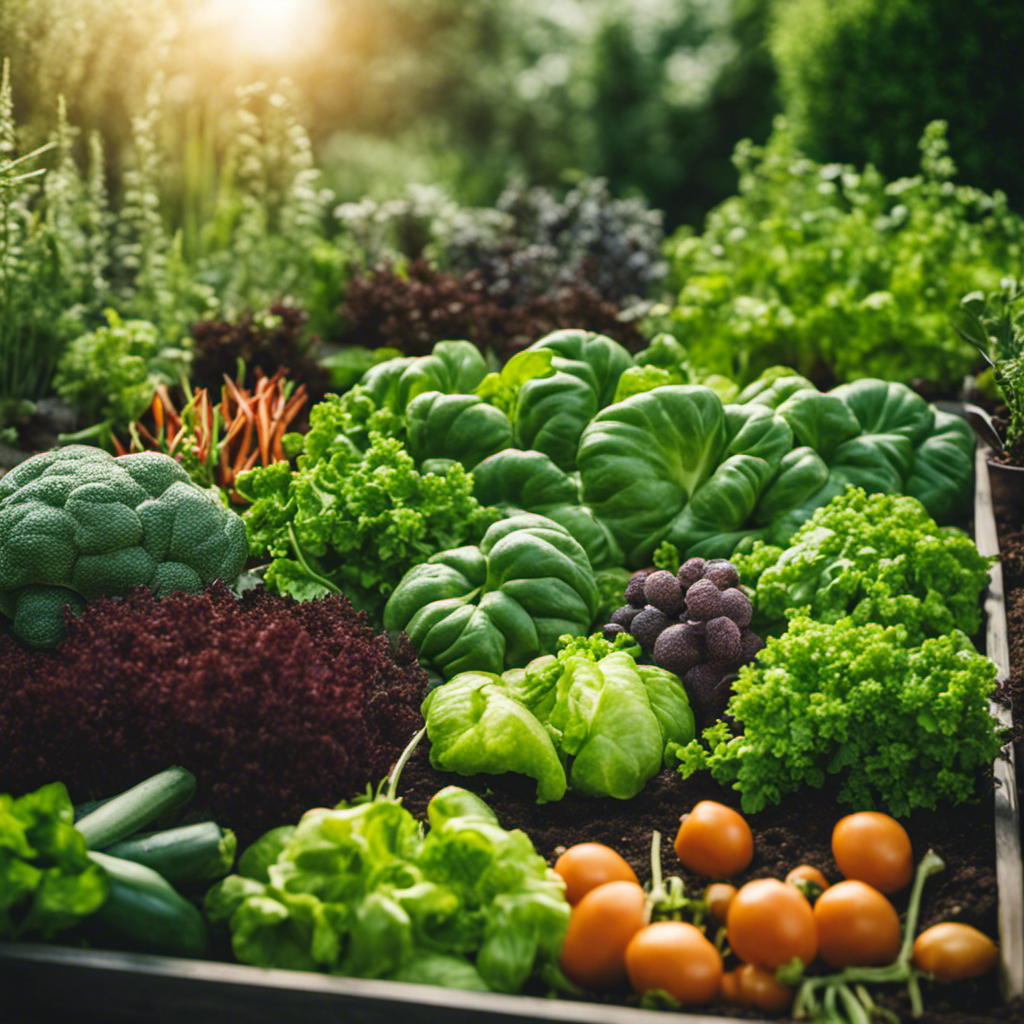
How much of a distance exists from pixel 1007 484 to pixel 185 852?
2.74 meters

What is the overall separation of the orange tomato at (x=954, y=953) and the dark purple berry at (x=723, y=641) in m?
0.83

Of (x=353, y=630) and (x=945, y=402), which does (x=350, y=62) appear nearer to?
(x=945, y=402)

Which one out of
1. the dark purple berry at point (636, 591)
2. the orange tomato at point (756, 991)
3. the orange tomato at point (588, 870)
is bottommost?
the orange tomato at point (756, 991)

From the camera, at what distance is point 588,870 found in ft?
6.42

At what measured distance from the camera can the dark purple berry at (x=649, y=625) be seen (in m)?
2.69

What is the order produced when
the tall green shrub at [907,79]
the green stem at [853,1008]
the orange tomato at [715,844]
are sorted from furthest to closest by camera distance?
the tall green shrub at [907,79] → the orange tomato at [715,844] → the green stem at [853,1008]

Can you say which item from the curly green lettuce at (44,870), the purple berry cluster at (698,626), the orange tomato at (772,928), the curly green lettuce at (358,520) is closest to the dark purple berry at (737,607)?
the purple berry cluster at (698,626)

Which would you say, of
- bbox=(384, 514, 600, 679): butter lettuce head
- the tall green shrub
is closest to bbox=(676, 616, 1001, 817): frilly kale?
bbox=(384, 514, 600, 679): butter lettuce head

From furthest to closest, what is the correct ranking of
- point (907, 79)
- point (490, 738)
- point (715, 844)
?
point (907, 79)
point (490, 738)
point (715, 844)

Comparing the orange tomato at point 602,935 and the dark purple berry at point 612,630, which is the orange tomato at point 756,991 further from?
the dark purple berry at point 612,630

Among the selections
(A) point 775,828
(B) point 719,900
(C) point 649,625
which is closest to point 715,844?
(B) point 719,900

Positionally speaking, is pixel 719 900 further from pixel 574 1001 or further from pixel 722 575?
pixel 722 575

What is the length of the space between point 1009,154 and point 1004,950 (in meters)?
→ 6.49

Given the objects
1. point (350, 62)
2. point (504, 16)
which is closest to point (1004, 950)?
point (350, 62)
